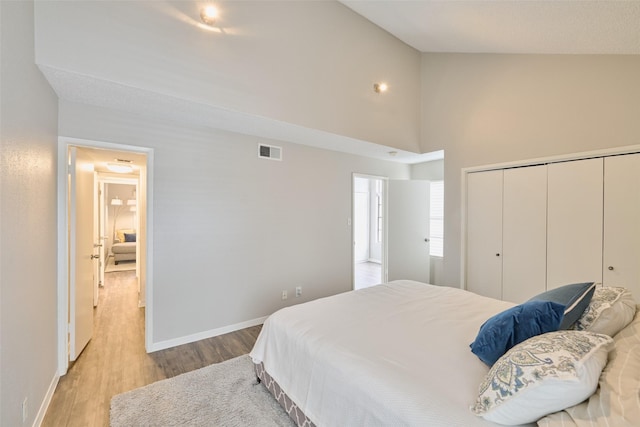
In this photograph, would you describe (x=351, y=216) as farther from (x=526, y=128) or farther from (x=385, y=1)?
(x=385, y=1)

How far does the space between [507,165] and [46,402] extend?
4945 mm

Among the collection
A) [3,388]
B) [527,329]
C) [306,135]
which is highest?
[306,135]

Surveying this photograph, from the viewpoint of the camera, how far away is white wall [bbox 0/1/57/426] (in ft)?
4.49

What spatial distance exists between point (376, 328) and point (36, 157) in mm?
2524

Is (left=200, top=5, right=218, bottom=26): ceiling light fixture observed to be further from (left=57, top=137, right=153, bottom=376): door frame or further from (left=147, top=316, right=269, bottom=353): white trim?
(left=147, top=316, right=269, bottom=353): white trim

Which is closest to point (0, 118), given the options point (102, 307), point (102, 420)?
point (102, 420)

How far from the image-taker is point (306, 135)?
3.44 m

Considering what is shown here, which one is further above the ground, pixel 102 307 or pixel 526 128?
pixel 526 128

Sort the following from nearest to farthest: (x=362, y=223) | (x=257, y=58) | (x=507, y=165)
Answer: (x=257, y=58) < (x=507, y=165) < (x=362, y=223)

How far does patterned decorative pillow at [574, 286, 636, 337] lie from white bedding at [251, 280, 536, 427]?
56 cm

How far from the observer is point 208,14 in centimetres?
242

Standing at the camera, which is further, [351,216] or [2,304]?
[351,216]

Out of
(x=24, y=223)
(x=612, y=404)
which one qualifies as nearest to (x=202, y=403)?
(x=24, y=223)

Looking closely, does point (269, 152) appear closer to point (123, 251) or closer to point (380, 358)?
point (380, 358)
